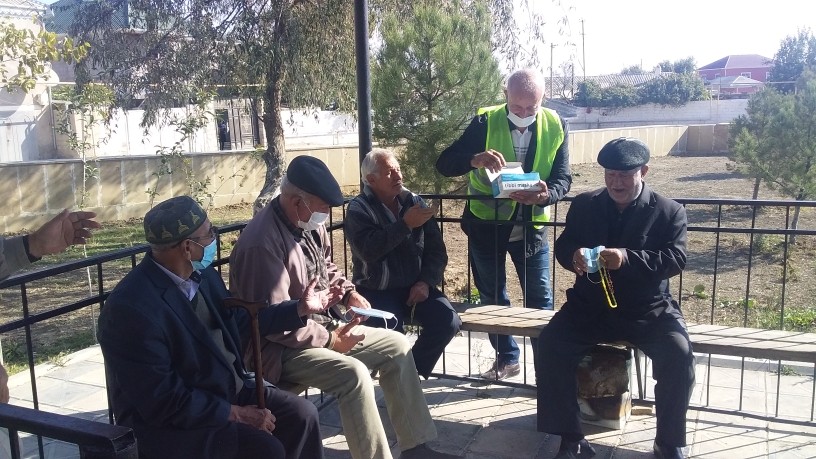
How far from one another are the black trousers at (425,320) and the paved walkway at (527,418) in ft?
1.34

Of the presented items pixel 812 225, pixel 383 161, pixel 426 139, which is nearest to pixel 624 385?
pixel 383 161

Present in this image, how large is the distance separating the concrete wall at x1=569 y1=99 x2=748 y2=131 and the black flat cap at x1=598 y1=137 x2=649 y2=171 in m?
42.1

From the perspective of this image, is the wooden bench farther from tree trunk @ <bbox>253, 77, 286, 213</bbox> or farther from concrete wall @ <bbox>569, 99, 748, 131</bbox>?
concrete wall @ <bbox>569, 99, 748, 131</bbox>

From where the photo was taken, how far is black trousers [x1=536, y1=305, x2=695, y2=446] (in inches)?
128

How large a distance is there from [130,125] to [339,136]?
19.9ft

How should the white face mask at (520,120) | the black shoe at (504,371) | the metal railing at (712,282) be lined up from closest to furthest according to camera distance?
the white face mask at (520,120)
the black shoe at (504,371)
the metal railing at (712,282)

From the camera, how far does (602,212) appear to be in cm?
350

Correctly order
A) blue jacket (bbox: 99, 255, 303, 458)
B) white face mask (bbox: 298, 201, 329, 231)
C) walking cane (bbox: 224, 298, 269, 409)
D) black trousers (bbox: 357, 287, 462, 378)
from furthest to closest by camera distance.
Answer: black trousers (bbox: 357, 287, 462, 378)
white face mask (bbox: 298, 201, 329, 231)
walking cane (bbox: 224, 298, 269, 409)
blue jacket (bbox: 99, 255, 303, 458)

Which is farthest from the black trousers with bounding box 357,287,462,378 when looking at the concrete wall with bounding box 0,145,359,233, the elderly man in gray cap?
the concrete wall with bounding box 0,145,359,233

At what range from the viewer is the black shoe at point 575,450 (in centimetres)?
334

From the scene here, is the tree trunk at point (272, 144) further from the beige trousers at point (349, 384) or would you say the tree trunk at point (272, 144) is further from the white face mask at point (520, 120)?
the beige trousers at point (349, 384)

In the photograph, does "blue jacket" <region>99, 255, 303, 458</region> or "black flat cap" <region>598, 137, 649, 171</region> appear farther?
"black flat cap" <region>598, 137, 649, 171</region>

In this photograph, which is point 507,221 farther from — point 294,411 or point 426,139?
point 426,139

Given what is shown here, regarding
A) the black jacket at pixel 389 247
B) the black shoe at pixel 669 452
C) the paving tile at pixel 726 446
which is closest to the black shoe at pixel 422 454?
the black jacket at pixel 389 247
